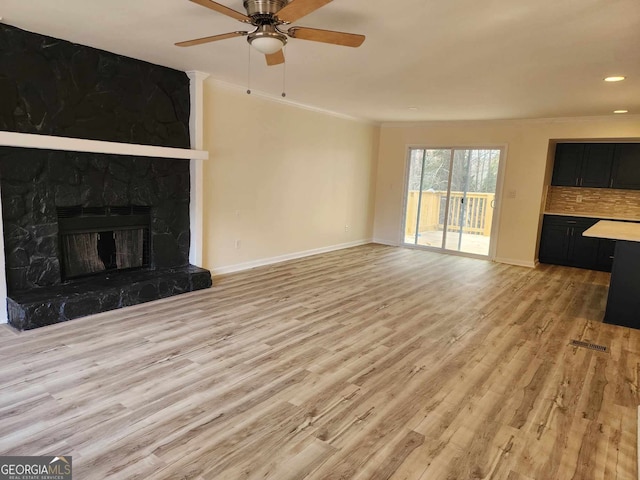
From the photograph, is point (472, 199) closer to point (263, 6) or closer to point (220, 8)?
point (263, 6)

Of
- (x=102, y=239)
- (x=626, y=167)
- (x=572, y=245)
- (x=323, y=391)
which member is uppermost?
(x=626, y=167)

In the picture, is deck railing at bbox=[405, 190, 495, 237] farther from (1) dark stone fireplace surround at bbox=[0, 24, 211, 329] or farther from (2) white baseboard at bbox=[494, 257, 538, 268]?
(1) dark stone fireplace surround at bbox=[0, 24, 211, 329]

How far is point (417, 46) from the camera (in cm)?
315

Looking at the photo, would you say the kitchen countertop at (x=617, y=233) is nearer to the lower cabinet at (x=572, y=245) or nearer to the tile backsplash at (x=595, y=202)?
the lower cabinet at (x=572, y=245)

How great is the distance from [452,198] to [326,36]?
18.0ft

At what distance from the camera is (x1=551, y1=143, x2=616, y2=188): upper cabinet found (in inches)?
254

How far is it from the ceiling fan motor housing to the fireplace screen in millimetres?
2711

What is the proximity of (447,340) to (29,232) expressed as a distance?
3813 millimetres

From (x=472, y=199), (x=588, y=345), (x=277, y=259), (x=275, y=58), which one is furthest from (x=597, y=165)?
(x=275, y=58)

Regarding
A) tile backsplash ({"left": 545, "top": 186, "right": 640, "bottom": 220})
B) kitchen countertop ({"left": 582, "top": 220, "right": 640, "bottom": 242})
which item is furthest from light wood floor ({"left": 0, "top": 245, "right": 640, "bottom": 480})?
tile backsplash ({"left": 545, "top": 186, "right": 640, "bottom": 220})

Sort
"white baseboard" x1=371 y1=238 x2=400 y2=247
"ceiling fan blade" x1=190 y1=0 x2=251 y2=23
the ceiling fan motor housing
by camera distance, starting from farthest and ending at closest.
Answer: "white baseboard" x1=371 y1=238 x2=400 y2=247, the ceiling fan motor housing, "ceiling fan blade" x1=190 y1=0 x2=251 y2=23

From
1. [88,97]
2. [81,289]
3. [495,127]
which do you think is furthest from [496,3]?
[495,127]

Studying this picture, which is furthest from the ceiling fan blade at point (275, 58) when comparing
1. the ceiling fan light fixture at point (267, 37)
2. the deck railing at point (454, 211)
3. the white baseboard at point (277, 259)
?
the deck railing at point (454, 211)

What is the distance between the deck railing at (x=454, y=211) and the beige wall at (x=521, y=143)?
0.30 m
